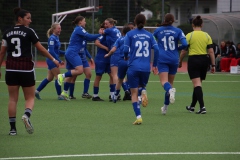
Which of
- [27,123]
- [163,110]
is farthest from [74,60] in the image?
[27,123]

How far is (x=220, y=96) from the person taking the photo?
1905 centimetres

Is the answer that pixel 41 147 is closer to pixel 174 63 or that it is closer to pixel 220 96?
pixel 174 63

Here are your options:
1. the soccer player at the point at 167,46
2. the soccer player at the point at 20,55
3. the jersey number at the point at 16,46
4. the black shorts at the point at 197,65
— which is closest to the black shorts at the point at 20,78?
the soccer player at the point at 20,55

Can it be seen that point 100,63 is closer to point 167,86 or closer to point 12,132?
point 167,86

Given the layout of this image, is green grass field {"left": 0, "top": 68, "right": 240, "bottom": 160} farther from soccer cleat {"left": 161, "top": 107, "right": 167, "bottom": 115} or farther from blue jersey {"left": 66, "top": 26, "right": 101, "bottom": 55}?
blue jersey {"left": 66, "top": 26, "right": 101, "bottom": 55}

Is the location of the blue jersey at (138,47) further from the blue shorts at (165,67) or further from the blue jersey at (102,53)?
the blue jersey at (102,53)

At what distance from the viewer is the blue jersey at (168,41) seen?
13.8m

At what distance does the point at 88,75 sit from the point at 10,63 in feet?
24.1

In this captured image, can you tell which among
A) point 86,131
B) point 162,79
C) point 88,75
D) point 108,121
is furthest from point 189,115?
point 88,75

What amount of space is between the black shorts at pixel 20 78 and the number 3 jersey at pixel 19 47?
0.21 ft

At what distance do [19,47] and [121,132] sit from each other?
→ 2214mm

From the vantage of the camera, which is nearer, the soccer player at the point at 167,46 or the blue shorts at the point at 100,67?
the soccer player at the point at 167,46

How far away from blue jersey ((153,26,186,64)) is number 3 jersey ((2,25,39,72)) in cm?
380

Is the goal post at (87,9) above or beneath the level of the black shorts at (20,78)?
above
